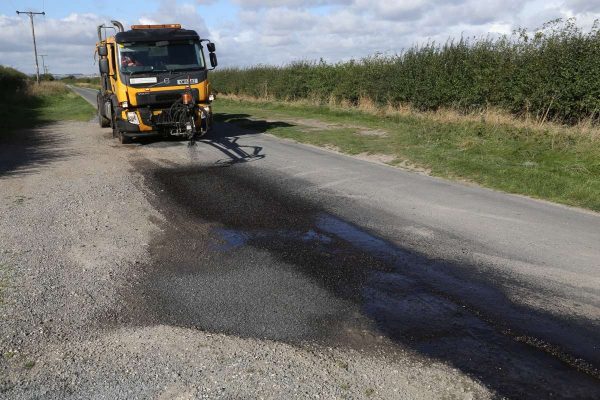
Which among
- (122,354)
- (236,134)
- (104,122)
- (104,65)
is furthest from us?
(104,122)

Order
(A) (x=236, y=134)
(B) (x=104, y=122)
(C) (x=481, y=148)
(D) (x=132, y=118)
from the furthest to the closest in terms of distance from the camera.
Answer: (B) (x=104, y=122) → (A) (x=236, y=134) → (D) (x=132, y=118) → (C) (x=481, y=148)

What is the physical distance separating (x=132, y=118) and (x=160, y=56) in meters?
1.74

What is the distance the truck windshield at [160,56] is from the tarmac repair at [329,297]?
7050 millimetres

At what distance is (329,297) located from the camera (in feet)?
14.7

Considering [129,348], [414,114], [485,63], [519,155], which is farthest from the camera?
[414,114]

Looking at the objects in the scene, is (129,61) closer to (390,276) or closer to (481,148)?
(481,148)

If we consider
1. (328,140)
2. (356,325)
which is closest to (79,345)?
(356,325)

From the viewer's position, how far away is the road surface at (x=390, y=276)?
12.1ft

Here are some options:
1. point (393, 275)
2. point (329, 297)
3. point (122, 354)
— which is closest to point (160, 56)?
point (393, 275)

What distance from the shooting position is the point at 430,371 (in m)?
3.35

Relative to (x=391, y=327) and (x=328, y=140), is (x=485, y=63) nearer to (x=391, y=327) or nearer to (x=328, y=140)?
(x=328, y=140)

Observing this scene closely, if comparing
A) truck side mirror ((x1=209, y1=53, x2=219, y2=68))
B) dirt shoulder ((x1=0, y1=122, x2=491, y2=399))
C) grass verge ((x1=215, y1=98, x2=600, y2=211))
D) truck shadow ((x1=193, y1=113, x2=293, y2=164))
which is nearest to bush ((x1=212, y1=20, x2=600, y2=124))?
grass verge ((x1=215, y1=98, x2=600, y2=211))

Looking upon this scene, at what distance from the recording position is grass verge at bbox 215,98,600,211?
8734mm

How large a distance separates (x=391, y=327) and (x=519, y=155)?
8480mm
